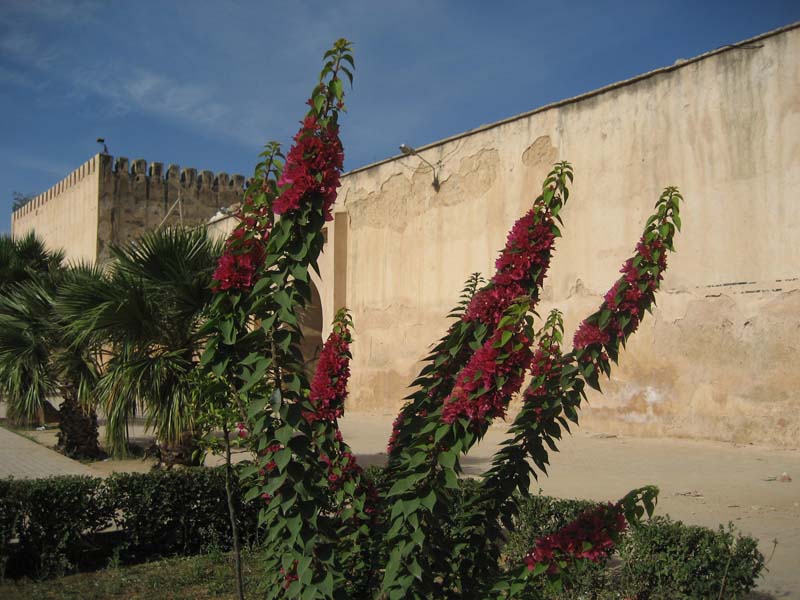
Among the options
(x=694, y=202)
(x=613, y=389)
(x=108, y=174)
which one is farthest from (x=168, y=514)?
(x=108, y=174)

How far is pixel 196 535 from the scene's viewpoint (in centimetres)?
588

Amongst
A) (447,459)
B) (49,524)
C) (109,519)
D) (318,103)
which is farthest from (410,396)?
(109,519)

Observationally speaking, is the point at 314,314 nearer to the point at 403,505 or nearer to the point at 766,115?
the point at 766,115

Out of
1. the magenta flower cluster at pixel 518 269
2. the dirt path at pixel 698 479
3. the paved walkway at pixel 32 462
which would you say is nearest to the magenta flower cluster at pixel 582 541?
the magenta flower cluster at pixel 518 269

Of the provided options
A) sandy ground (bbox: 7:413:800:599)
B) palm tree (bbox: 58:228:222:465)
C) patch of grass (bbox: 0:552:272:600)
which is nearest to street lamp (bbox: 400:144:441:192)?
sandy ground (bbox: 7:413:800:599)

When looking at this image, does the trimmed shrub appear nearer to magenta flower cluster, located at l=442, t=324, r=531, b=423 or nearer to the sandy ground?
the sandy ground

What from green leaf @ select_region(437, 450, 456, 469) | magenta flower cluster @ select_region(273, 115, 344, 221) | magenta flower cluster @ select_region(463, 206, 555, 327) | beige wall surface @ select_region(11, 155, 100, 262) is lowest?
green leaf @ select_region(437, 450, 456, 469)

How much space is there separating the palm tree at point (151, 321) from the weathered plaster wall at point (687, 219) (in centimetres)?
676

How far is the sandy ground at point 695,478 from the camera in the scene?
221 inches

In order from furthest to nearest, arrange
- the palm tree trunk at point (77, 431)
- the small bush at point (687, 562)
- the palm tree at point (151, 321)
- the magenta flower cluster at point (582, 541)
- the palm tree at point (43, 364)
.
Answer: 1. the palm tree trunk at point (77, 431)
2. the palm tree at point (43, 364)
3. the palm tree at point (151, 321)
4. the small bush at point (687, 562)
5. the magenta flower cluster at point (582, 541)

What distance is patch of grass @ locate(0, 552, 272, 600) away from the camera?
15.5 feet

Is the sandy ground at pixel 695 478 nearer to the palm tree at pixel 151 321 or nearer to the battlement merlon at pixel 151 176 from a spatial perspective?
the palm tree at pixel 151 321

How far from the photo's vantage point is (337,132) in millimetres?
2676

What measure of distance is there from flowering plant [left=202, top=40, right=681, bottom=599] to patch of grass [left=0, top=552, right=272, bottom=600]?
6.06 ft
